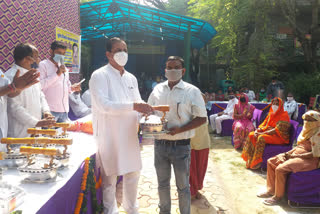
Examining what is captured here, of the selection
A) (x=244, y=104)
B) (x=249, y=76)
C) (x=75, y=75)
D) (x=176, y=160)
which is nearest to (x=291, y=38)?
(x=249, y=76)

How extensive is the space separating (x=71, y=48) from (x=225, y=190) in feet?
15.2

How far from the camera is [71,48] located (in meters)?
6.17

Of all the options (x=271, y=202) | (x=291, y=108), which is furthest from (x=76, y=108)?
(x=291, y=108)

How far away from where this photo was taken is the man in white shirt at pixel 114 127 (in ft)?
7.72

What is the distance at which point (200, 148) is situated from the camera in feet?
11.6

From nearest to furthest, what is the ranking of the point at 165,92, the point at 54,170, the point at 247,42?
the point at 54,170 < the point at 165,92 < the point at 247,42

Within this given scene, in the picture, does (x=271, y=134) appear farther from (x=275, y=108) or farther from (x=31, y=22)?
(x=31, y=22)

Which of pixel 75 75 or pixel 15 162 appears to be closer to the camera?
pixel 15 162

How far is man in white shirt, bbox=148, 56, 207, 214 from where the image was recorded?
253 cm

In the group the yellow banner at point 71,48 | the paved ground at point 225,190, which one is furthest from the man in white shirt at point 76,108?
the paved ground at point 225,190

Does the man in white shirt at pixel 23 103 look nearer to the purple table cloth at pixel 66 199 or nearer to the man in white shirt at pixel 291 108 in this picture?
the purple table cloth at pixel 66 199

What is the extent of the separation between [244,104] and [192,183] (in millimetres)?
3549

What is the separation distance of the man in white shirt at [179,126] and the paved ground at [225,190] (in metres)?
0.89

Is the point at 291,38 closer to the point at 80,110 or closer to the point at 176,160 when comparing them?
the point at 80,110
